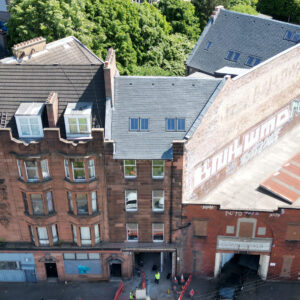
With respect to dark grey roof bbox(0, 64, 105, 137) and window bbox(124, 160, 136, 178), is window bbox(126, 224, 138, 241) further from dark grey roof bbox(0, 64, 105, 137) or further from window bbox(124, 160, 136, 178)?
dark grey roof bbox(0, 64, 105, 137)

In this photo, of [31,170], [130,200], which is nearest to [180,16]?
[130,200]

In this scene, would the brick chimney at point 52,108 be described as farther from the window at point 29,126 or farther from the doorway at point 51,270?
the doorway at point 51,270

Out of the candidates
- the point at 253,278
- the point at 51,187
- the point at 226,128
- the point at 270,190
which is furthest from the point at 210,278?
the point at 51,187

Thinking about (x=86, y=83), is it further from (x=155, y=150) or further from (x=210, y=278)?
(x=210, y=278)

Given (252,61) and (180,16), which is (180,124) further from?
(180,16)

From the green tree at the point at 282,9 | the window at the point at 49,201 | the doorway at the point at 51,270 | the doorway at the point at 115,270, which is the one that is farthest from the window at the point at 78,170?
the green tree at the point at 282,9

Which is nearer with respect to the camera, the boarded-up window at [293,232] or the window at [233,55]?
the boarded-up window at [293,232]
